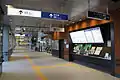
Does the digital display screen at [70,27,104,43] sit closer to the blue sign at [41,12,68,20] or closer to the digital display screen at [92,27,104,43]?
the digital display screen at [92,27,104,43]

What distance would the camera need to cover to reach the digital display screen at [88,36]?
1082cm

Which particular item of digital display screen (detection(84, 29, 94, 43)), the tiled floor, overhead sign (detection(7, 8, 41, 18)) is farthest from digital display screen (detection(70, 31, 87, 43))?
overhead sign (detection(7, 8, 41, 18))

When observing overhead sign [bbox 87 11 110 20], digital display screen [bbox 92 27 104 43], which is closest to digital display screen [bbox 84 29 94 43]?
digital display screen [bbox 92 27 104 43]

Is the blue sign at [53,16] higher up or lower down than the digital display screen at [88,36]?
higher up

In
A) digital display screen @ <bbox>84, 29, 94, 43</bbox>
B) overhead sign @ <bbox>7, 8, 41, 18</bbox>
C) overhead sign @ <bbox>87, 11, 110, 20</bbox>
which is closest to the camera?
overhead sign @ <bbox>7, 8, 41, 18</bbox>

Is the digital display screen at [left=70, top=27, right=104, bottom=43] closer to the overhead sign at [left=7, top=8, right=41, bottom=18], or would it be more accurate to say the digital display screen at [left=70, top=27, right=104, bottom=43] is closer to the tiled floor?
the tiled floor

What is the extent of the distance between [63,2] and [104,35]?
3.79m

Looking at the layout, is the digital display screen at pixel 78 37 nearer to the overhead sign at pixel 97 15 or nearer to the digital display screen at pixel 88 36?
the digital display screen at pixel 88 36

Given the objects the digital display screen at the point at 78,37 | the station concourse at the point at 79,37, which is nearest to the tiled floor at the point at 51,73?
the station concourse at the point at 79,37

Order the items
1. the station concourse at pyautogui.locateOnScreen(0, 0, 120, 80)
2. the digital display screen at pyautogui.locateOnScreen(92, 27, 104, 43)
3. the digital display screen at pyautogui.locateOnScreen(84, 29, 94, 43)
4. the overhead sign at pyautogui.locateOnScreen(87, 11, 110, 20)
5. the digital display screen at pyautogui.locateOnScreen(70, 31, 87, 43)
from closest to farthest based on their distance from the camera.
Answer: the overhead sign at pyautogui.locateOnScreen(87, 11, 110, 20), the station concourse at pyautogui.locateOnScreen(0, 0, 120, 80), the digital display screen at pyautogui.locateOnScreen(92, 27, 104, 43), the digital display screen at pyautogui.locateOnScreen(84, 29, 94, 43), the digital display screen at pyautogui.locateOnScreen(70, 31, 87, 43)

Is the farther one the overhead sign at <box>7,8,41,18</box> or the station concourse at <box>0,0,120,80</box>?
the station concourse at <box>0,0,120,80</box>

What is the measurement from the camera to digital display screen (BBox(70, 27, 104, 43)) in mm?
10822

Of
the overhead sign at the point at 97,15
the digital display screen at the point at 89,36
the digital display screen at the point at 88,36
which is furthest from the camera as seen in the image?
the digital display screen at the point at 89,36

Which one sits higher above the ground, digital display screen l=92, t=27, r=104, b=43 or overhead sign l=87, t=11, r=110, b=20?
overhead sign l=87, t=11, r=110, b=20
